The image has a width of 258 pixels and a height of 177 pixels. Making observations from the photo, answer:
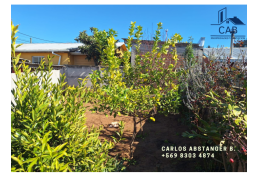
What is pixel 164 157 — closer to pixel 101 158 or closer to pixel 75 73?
pixel 101 158

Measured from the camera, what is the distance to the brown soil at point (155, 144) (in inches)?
126

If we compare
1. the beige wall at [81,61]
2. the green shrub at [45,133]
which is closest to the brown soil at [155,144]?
the green shrub at [45,133]

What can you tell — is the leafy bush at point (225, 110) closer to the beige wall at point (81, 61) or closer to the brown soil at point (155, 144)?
the brown soil at point (155, 144)

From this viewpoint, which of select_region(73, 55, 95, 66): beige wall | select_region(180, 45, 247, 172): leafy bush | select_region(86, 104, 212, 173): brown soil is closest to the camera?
select_region(180, 45, 247, 172): leafy bush

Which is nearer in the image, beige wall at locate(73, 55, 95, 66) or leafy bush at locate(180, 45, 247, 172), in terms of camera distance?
leafy bush at locate(180, 45, 247, 172)

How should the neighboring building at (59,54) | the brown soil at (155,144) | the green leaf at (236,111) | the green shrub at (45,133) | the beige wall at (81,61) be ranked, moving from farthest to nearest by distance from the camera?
the beige wall at (81,61) → the neighboring building at (59,54) → the brown soil at (155,144) → the green leaf at (236,111) → the green shrub at (45,133)

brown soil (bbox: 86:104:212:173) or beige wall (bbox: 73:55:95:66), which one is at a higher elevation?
beige wall (bbox: 73:55:95:66)

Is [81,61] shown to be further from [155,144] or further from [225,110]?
[225,110]

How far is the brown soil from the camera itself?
10.5 feet

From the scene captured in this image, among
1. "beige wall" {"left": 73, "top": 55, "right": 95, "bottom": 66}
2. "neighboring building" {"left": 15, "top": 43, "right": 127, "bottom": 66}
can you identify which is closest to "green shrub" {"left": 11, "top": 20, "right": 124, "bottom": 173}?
"neighboring building" {"left": 15, "top": 43, "right": 127, "bottom": 66}

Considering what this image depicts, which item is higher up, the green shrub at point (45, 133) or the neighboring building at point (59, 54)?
the neighboring building at point (59, 54)

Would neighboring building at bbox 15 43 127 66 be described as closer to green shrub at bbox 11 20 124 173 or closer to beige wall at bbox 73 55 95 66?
beige wall at bbox 73 55 95 66
